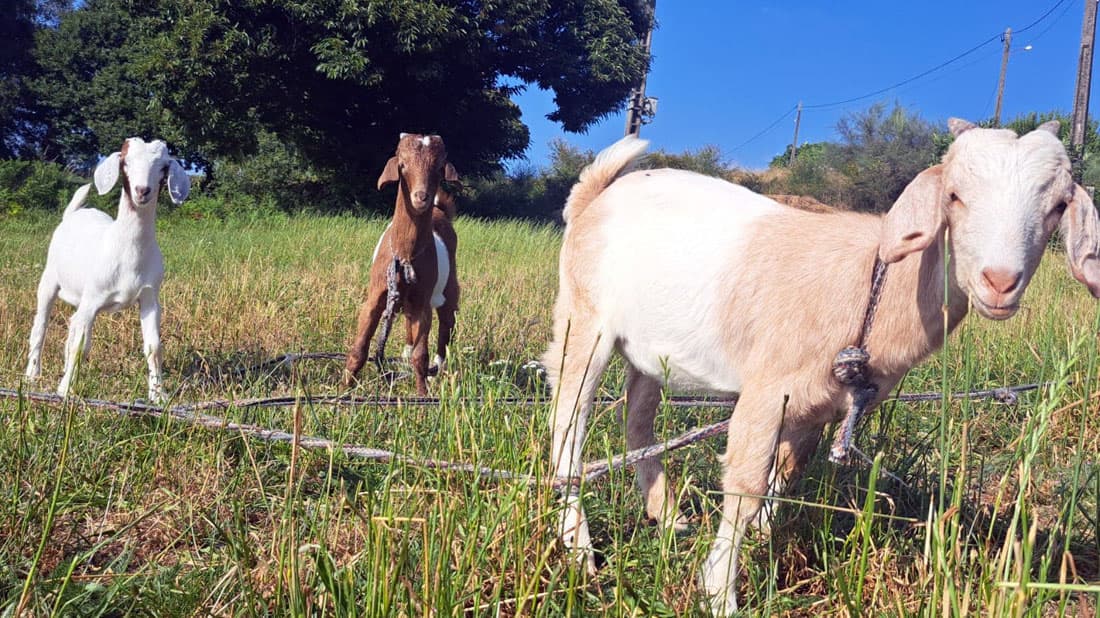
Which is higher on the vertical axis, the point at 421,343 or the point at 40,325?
the point at 421,343

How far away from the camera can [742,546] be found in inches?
93.5

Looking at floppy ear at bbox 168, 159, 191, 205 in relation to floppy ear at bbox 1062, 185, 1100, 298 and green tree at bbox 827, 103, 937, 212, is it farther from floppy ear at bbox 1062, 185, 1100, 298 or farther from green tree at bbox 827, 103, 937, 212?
green tree at bbox 827, 103, 937, 212

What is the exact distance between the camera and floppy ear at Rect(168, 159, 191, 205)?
194 inches

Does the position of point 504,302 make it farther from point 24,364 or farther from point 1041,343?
point 1041,343

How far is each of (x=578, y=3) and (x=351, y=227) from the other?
930cm

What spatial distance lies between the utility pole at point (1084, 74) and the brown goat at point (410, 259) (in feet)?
50.7

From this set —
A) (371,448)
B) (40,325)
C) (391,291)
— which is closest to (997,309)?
(371,448)

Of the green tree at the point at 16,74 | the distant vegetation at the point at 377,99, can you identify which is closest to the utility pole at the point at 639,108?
the distant vegetation at the point at 377,99

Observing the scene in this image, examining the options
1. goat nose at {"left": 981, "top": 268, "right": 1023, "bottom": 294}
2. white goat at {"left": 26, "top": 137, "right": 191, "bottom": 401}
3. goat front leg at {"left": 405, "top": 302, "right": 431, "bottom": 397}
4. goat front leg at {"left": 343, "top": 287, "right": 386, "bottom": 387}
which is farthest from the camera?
goat front leg at {"left": 405, "top": 302, "right": 431, "bottom": 397}

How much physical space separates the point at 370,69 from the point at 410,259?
13.8 m

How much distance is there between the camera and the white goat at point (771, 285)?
195 centimetres

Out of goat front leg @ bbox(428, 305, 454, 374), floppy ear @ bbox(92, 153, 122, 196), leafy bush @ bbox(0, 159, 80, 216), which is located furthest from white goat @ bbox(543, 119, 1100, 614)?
leafy bush @ bbox(0, 159, 80, 216)

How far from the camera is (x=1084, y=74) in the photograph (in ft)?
53.8

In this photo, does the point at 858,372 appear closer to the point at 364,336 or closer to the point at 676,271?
the point at 676,271
